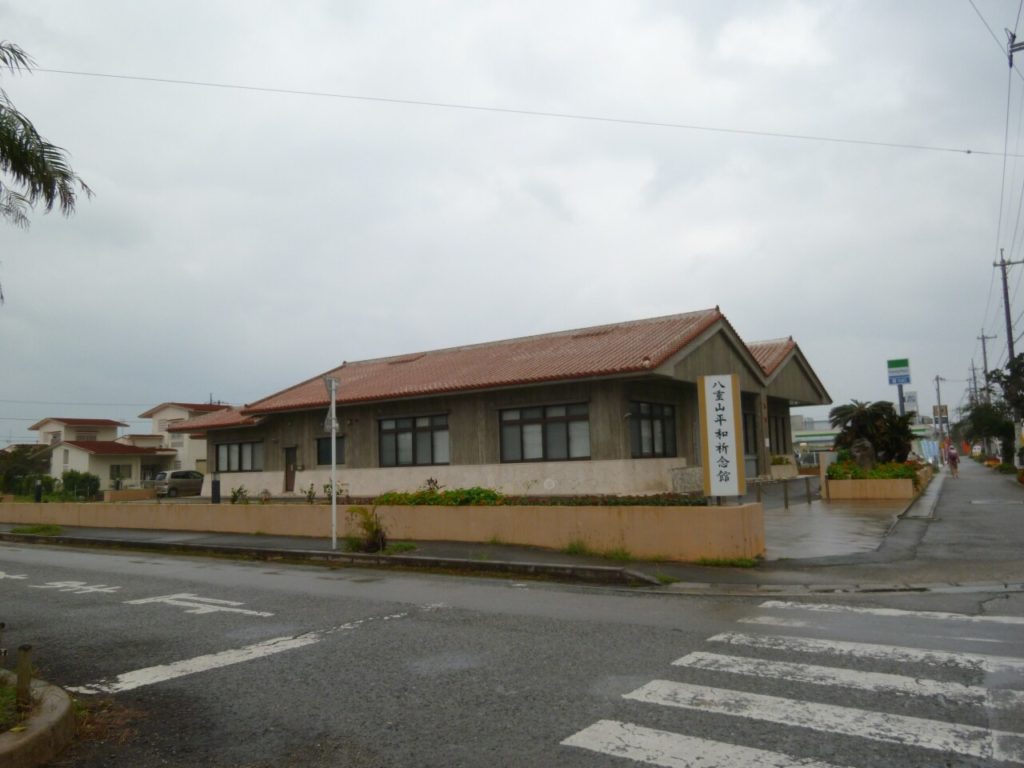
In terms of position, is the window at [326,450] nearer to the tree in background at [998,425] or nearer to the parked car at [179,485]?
the parked car at [179,485]

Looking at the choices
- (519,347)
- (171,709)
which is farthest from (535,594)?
(519,347)

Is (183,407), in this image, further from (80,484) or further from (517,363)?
(517,363)

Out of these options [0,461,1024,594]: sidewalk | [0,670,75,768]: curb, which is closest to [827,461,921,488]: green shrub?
[0,461,1024,594]: sidewalk

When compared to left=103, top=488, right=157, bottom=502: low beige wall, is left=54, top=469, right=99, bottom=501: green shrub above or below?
above

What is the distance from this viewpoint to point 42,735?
179 inches

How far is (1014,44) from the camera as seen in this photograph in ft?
52.2

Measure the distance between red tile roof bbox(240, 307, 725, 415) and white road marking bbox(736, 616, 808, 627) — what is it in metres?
12.9

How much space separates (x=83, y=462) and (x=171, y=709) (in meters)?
53.5

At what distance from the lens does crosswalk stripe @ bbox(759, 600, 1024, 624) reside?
7668mm

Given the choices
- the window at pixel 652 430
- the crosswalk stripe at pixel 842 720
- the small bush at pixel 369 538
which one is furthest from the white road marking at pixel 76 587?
the window at pixel 652 430

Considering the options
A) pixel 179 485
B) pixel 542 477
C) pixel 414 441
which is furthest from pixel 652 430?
pixel 179 485

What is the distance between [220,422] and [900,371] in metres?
27.6

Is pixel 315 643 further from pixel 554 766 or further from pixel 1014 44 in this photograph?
pixel 1014 44

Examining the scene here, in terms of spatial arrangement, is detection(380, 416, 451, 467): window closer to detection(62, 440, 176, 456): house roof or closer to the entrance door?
the entrance door
